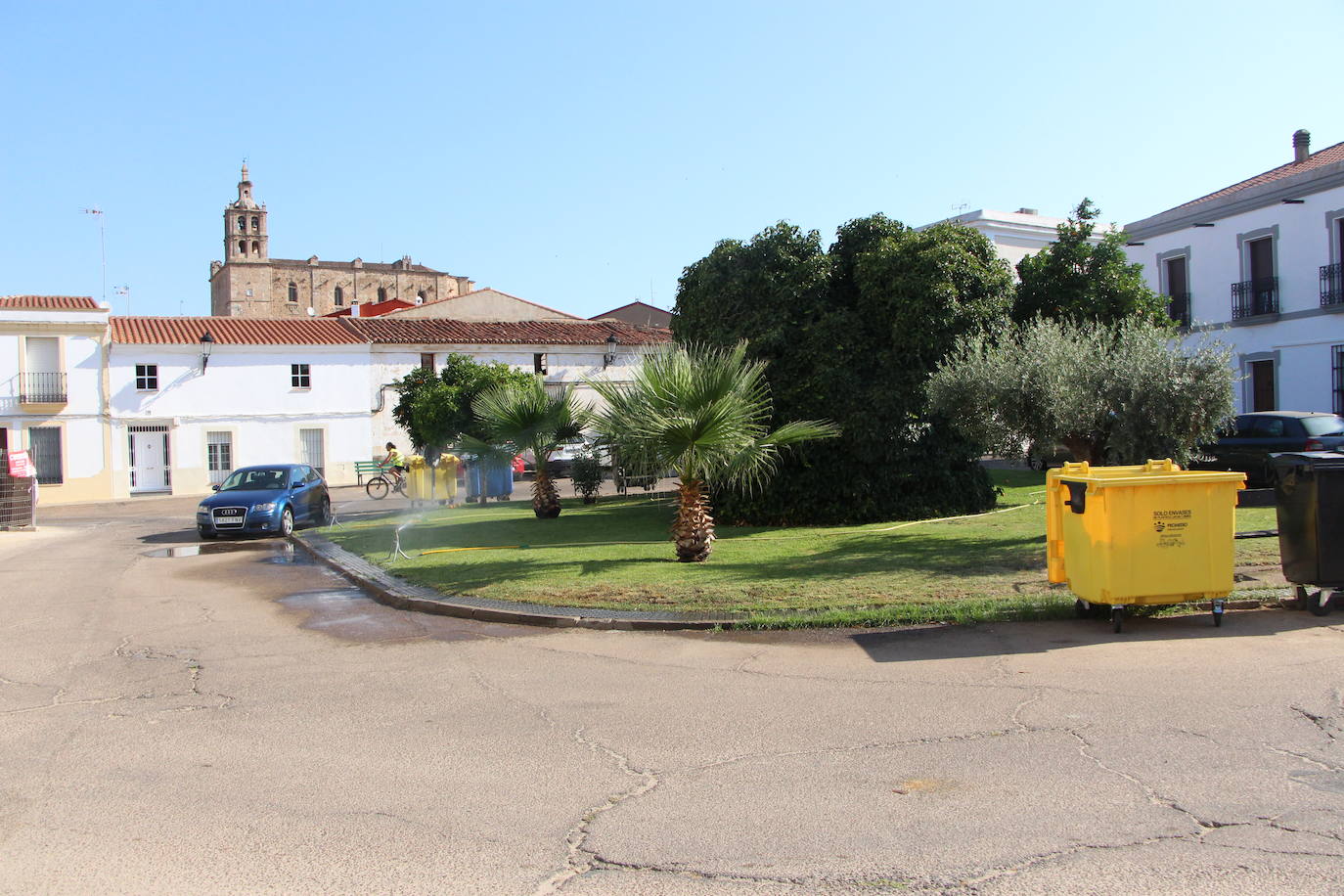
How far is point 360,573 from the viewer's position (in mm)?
13398

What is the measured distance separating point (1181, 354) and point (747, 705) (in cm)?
787

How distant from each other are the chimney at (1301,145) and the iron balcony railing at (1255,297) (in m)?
5.80

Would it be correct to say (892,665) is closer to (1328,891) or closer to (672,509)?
(1328,891)

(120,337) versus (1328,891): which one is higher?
(120,337)

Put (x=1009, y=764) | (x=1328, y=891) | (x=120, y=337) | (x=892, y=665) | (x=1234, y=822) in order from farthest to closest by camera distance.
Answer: (x=120, y=337) < (x=892, y=665) < (x=1009, y=764) < (x=1234, y=822) < (x=1328, y=891)

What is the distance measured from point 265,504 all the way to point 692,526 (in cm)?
1083

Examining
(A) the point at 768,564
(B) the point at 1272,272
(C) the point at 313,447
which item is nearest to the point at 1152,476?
(A) the point at 768,564

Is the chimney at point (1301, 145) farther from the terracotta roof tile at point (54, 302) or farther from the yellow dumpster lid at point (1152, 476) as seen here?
the terracotta roof tile at point (54, 302)

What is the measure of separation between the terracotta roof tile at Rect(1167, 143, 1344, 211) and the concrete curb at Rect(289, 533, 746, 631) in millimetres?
26325

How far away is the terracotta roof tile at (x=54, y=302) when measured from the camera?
123 ft

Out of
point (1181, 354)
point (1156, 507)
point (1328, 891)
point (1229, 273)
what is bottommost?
point (1328, 891)

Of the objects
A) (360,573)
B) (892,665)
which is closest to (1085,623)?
(892,665)

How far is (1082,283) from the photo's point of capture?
20344 millimetres

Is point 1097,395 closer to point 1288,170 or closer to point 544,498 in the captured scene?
point 544,498
